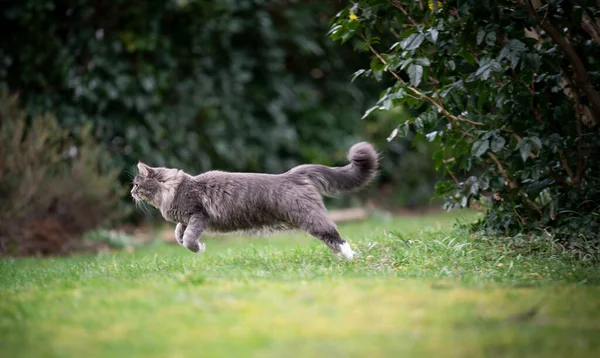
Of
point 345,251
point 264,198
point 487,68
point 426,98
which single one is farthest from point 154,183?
point 487,68

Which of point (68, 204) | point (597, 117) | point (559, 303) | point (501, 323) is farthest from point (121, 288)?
point (68, 204)

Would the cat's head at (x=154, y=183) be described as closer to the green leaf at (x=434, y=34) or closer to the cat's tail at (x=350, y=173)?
the cat's tail at (x=350, y=173)

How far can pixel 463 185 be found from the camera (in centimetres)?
666

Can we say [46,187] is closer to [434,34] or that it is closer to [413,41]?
[413,41]

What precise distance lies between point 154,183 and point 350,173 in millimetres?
1988

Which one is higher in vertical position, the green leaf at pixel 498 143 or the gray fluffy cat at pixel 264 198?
the green leaf at pixel 498 143

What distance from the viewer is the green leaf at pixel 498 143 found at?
220 inches

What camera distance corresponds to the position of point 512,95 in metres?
5.97

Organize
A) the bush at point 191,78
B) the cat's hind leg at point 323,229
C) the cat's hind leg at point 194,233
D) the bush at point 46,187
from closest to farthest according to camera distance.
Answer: the cat's hind leg at point 323,229
the cat's hind leg at point 194,233
the bush at point 46,187
the bush at point 191,78

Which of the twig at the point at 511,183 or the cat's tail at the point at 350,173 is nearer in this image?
the cat's tail at the point at 350,173

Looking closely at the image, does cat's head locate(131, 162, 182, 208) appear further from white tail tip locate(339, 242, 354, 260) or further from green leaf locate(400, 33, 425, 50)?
green leaf locate(400, 33, 425, 50)

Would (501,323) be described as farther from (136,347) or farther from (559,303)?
(136,347)

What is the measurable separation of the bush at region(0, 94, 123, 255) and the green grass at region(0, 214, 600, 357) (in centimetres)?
364

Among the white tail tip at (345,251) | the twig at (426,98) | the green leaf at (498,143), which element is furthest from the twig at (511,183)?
the white tail tip at (345,251)
